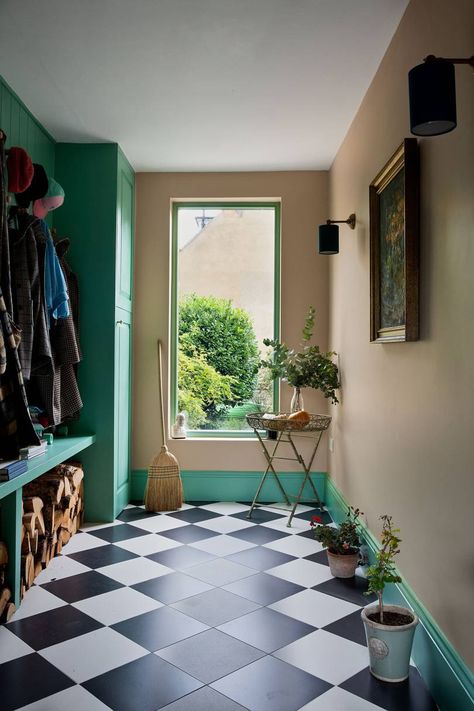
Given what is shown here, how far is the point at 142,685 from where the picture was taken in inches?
78.6

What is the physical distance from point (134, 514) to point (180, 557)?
980 mm

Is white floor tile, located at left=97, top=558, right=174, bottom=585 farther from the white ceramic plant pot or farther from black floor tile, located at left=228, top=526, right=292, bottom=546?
the white ceramic plant pot

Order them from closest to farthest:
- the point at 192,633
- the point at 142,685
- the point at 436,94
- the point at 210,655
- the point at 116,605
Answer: the point at 436,94 < the point at 142,685 < the point at 210,655 < the point at 192,633 < the point at 116,605

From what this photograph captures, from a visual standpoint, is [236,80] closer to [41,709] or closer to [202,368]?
[202,368]

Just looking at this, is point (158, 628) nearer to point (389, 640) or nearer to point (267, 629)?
point (267, 629)

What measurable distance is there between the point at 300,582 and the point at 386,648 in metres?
0.94

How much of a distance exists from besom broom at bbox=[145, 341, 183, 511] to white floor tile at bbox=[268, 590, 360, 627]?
5.39 ft

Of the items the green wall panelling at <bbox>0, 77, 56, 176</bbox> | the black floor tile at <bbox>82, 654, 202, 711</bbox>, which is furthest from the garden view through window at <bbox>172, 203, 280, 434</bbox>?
the black floor tile at <bbox>82, 654, 202, 711</bbox>

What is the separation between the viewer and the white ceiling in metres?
2.50

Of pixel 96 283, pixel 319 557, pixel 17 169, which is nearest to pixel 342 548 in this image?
pixel 319 557

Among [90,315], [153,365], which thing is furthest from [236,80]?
[153,365]

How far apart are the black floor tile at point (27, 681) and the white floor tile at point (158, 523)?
164 centimetres

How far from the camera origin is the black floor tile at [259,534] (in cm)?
359

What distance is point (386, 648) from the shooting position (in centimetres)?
202
